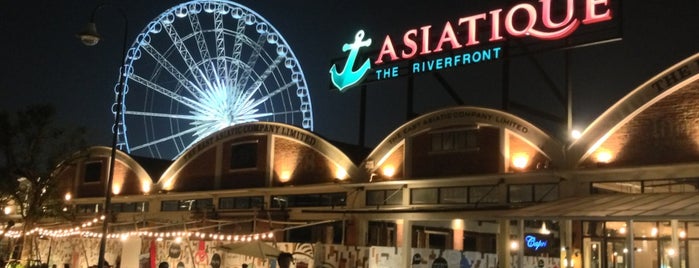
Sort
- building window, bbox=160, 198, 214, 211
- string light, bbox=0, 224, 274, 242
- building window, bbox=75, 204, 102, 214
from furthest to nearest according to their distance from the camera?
building window, bbox=75, 204, 102, 214
building window, bbox=160, 198, 214, 211
string light, bbox=0, 224, 274, 242

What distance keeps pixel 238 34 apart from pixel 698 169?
23.9 m

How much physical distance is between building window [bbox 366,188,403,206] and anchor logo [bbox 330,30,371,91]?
499 centimetres

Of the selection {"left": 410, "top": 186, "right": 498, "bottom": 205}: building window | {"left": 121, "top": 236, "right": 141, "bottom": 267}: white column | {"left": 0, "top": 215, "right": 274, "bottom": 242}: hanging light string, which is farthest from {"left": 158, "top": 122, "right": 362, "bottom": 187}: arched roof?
{"left": 121, "top": 236, "right": 141, "bottom": 267}: white column

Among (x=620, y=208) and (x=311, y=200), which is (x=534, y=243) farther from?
(x=311, y=200)

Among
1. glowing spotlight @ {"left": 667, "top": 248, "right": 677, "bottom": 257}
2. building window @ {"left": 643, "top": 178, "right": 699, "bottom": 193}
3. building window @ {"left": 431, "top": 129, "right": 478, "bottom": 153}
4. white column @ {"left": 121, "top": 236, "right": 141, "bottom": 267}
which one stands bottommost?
white column @ {"left": 121, "top": 236, "right": 141, "bottom": 267}

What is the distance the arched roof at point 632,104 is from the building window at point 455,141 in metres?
3.46

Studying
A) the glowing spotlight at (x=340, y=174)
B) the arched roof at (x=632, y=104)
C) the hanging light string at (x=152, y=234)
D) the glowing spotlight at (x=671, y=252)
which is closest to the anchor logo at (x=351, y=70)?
the glowing spotlight at (x=340, y=174)

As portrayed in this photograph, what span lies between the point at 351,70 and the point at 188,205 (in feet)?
33.9

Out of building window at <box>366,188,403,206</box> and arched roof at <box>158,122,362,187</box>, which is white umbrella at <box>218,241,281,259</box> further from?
arched roof at <box>158,122,362,187</box>

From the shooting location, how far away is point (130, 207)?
38562mm

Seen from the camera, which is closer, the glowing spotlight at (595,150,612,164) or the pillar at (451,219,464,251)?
the glowing spotlight at (595,150,612,164)

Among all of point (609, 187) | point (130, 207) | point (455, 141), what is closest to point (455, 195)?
point (455, 141)

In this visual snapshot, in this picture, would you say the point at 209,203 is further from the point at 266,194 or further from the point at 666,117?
the point at 666,117

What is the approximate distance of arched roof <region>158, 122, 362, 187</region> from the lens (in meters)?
28.8
